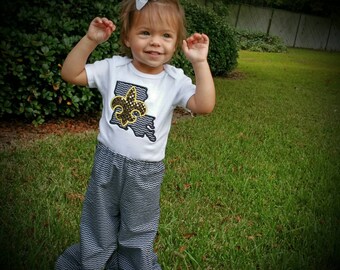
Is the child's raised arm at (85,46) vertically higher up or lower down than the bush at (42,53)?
higher up

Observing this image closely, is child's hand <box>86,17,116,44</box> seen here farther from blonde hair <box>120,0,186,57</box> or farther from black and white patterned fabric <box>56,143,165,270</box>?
black and white patterned fabric <box>56,143,165,270</box>

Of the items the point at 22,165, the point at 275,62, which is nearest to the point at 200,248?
the point at 22,165

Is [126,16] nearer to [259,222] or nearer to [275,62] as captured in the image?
[259,222]

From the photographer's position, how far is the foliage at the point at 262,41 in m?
5.41

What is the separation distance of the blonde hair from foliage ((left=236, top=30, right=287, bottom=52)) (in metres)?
3.88

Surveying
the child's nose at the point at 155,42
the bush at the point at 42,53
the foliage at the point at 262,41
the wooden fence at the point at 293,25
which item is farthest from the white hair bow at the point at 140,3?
the foliage at the point at 262,41

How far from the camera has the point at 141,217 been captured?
170cm

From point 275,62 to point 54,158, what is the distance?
5493 millimetres

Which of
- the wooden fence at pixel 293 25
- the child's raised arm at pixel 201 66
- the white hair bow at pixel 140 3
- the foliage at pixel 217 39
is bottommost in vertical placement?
the foliage at pixel 217 39

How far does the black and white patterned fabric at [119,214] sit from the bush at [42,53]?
2015mm

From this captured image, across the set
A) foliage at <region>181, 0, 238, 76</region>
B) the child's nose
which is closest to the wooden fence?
foliage at <region>181, 0, 238, 76</region>

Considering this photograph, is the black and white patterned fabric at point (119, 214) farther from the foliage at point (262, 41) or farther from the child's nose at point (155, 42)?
the foliage at point (262, 41)

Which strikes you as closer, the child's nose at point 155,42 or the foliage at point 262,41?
the child's nose at point 155,42

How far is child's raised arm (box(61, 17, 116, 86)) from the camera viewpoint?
5.04ft
